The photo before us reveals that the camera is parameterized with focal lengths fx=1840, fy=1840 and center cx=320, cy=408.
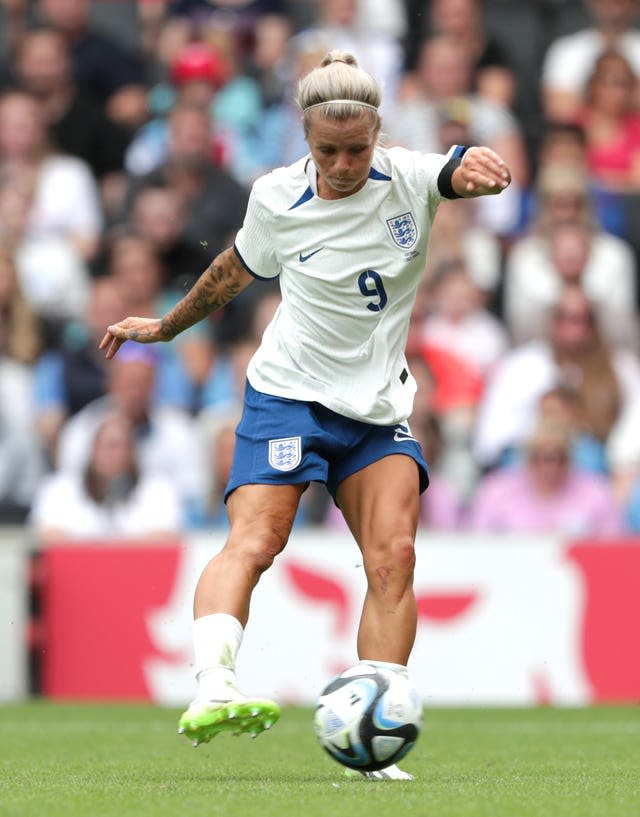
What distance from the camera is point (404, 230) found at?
5949 mm

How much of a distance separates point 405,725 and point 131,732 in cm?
296

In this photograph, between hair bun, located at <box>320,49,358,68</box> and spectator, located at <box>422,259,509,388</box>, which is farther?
spectator, located at <box>422,259,509,388</box>

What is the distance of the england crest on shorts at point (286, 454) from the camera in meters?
5.89

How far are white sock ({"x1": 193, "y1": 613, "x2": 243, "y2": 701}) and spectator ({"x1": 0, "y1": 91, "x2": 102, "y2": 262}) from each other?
8.07 metres

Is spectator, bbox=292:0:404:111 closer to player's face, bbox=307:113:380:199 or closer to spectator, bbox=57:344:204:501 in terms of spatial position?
spectator, bbox=57:344:204:501

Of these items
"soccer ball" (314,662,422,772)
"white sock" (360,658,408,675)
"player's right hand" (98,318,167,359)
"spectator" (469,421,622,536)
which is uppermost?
"player's right hand" (98,318,167,359)

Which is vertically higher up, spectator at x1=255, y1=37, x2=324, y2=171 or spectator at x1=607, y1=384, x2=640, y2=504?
spectator at x1=255, y1=37, x2=324, y2=171

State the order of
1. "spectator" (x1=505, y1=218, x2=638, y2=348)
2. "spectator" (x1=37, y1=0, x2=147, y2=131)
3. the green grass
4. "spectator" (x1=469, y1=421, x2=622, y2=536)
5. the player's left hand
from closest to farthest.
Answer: the green grass → the player's left hand → "spectator" (x1=469, y1=421, x2=622, y2=536) → "spectator" (x1=505, y1=218, x2=638, y2=348) → "spectator" (x1=37, y1=0, x2=147, y2=131)

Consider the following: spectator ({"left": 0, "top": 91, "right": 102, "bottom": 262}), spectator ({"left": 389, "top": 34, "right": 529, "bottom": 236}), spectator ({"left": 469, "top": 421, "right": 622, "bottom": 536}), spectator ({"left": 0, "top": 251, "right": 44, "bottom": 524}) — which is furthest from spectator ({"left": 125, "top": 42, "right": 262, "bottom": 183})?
spectator ({"left": 469, "top": 421, "right": 622, "bottom": 536})

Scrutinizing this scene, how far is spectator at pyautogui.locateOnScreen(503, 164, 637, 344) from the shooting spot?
12258 mm

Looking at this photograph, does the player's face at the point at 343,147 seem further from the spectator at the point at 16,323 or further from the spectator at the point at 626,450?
the spectator at the point at 16,323

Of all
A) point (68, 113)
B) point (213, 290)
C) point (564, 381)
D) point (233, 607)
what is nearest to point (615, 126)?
point (564, 381)

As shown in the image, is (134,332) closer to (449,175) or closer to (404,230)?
(404,230)

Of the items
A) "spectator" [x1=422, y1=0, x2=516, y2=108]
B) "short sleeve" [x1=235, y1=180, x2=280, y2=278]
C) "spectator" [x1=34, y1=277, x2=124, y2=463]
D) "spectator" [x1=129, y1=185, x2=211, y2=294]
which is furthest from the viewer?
"spectator" [x1=422, y1=0, x2=516, y2=108]
